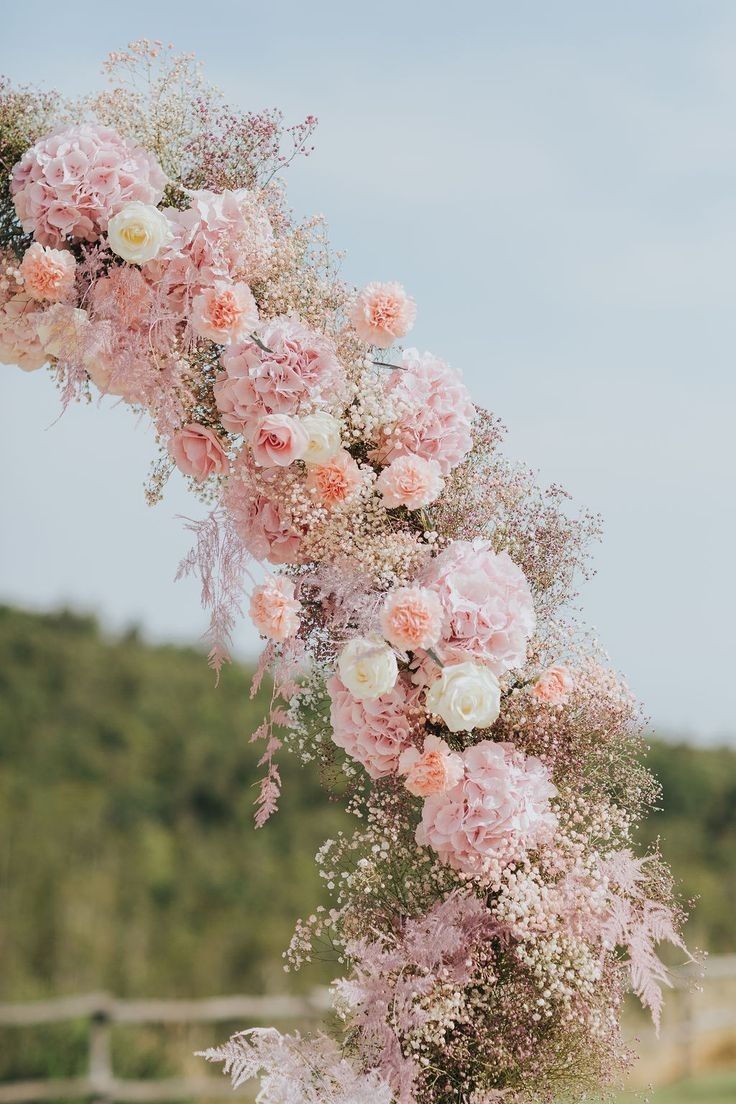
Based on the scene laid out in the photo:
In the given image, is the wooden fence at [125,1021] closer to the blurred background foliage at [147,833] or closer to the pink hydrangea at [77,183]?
the blurred background foliage at [147,833]

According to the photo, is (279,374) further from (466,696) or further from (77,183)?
(466,696)

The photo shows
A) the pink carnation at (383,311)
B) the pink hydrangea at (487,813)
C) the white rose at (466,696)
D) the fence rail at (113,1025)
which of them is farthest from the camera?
the fence rail at (113,1025)

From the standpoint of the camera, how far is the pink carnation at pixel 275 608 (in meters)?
2.45

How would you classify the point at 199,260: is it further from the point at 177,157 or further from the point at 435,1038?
the point at 435,1038

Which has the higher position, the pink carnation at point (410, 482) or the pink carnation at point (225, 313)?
the pink carnation at point (225, 313)

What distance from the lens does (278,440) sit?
2.48 metres

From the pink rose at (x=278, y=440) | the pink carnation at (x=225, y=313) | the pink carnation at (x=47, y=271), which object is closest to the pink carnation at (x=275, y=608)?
the pink rose at (x=278, y=440)

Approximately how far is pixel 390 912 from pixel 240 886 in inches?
280

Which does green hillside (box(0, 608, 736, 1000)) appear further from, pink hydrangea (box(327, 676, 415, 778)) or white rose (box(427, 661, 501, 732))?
white rose (box(427, 661, 501, 732))

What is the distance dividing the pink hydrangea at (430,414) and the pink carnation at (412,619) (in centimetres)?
36

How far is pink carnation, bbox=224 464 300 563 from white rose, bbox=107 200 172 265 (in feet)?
1.58

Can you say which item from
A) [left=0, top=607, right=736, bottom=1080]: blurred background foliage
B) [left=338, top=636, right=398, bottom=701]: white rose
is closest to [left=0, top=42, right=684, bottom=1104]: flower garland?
[left=338, top=636, right=398, bottom=701]: white rose

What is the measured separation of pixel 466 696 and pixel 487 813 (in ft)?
0.87

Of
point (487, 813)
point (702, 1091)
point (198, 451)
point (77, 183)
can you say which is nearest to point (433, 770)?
point (487, 813)
